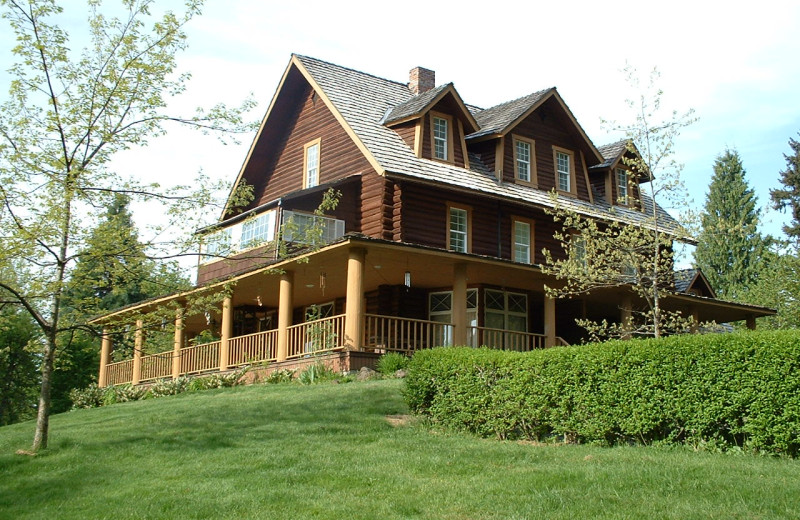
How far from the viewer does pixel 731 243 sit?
5612 centimetres

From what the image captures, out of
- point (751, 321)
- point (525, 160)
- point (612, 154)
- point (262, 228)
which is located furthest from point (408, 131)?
point (751, 321)

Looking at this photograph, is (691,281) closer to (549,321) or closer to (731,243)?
(549,321)

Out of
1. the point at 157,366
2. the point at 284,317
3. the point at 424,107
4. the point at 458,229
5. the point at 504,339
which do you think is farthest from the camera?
the point at 157,366

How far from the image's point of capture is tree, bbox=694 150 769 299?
5581 centimetres

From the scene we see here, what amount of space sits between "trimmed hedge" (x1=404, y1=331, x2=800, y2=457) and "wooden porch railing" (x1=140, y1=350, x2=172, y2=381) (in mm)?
16927

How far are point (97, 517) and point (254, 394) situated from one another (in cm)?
903

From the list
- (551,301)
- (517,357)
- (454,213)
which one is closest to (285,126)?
(454,213)

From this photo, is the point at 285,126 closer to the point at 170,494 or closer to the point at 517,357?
the point at 517,357

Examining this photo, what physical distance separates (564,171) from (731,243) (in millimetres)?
31271

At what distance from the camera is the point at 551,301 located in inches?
947

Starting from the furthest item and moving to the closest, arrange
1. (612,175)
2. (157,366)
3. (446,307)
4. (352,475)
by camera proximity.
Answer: (612,175), (157,366), (446,307), (352,475)

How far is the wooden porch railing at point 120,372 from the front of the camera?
31314 mm

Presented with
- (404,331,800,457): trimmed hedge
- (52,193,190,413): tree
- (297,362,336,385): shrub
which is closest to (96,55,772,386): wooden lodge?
(297,362,336,385): shrub

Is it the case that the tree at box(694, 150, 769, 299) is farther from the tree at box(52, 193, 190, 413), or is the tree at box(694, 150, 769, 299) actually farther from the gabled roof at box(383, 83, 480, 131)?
the tree at box(52, 193, 190, 413)
